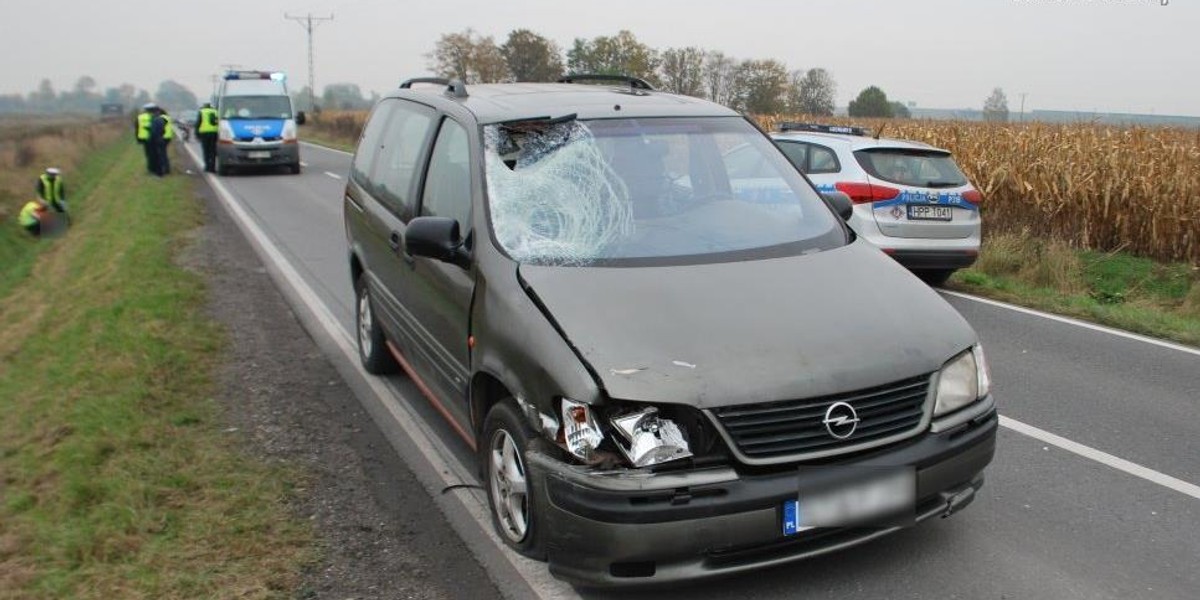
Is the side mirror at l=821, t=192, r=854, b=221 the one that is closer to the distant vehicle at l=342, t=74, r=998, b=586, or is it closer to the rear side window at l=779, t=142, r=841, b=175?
the distant vehicle at l=342, t=74, r=998, b=586

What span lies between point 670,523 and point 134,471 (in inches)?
121

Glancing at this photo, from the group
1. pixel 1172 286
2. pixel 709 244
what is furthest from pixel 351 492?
pixel 1172 286

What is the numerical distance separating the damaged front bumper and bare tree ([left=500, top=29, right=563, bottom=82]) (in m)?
22.2

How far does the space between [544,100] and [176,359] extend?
11.6 ft

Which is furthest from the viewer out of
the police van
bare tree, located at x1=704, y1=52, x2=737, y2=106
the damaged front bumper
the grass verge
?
the police van

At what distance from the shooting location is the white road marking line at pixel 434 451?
12.6 ft

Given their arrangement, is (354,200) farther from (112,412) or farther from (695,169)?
(695,169)

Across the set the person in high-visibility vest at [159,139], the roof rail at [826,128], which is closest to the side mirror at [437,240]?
the roof rail at [826,128]

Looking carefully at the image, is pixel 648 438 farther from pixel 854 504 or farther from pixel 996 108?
pixel 996 108

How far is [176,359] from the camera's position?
697 centimetres

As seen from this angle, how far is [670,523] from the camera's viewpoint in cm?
322

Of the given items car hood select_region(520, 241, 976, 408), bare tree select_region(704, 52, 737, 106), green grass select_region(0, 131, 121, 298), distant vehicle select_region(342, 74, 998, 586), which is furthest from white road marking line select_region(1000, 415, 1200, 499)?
green grass select_region(0, 131, 121, 298)

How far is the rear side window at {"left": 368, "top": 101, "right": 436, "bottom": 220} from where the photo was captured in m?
5.50

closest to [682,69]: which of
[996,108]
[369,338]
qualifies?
[996,108]
